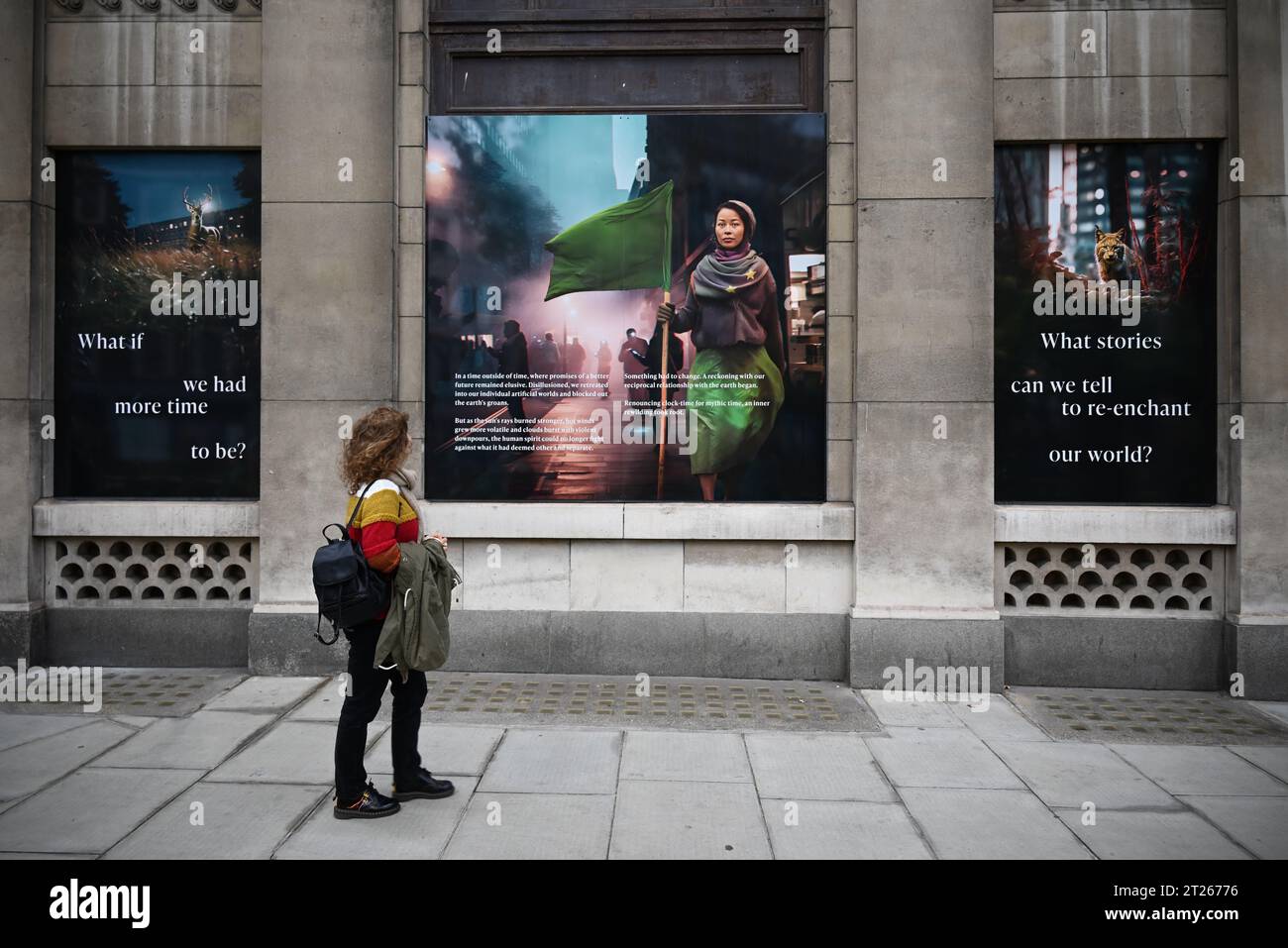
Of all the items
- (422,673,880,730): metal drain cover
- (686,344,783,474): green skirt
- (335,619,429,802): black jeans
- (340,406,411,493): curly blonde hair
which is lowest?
(422,673,880,730): metal drain cover

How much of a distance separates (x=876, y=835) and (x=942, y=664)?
2978mm

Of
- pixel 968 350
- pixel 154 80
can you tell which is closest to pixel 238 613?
pixel 154 80

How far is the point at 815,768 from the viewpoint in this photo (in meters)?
5.75

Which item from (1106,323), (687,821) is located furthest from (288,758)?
(1106,323)

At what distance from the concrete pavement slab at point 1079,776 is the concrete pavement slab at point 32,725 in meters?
6.51

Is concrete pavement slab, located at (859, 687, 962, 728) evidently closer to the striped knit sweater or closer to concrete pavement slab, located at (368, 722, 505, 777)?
concrete pavement slab, located at (368, 722, 505, 777)

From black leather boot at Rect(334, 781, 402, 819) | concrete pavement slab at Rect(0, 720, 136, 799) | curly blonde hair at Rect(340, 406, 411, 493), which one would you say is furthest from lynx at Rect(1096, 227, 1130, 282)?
concrete pavement slab at Rect(0, 720, 136, 799)

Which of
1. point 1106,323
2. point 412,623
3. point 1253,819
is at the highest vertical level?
point 1106,323

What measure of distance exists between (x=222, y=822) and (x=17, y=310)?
219 inches

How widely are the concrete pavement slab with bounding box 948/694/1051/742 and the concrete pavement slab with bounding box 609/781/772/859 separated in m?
2.19

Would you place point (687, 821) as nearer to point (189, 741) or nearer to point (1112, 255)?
point (189, 741)

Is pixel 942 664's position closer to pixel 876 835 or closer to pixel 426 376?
pixel 876 835

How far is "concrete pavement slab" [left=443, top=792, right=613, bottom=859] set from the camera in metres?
4.53

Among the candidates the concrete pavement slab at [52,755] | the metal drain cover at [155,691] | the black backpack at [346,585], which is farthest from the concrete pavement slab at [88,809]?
the black backpack at [346,585]
